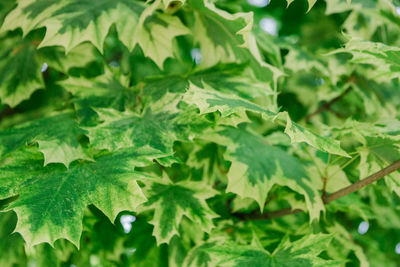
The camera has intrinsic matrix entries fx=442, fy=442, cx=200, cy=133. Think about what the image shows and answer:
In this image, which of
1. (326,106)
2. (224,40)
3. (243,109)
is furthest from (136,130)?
(326,106)

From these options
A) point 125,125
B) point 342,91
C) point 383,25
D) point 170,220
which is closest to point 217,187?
point 170,220

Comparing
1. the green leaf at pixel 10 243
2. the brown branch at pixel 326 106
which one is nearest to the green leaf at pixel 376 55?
the brown branch at pixel 326 106

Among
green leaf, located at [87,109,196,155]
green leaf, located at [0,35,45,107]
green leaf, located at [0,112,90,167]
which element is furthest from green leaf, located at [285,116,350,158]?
green leaf, located at [0,35,45,107]

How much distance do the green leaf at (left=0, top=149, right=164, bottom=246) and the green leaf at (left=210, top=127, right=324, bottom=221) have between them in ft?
0.95

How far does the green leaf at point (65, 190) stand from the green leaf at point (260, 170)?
290 mm

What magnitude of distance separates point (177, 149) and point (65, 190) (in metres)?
0.50

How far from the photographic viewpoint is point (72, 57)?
1686 millimetres

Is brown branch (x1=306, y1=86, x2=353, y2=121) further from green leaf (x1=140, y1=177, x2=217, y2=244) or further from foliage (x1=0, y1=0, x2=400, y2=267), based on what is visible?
green leaf (x1=140, y1=177, x2=217, y2=244)

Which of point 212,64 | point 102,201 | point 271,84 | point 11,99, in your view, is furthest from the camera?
point 11,99

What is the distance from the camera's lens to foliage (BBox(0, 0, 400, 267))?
1.12 meters

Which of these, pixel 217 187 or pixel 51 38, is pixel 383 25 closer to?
pixel 217 187

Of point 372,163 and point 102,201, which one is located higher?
point 102,201

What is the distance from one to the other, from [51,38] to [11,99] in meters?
0.45

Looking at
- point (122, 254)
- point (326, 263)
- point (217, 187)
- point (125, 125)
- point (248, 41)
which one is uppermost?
point (248, 41)
